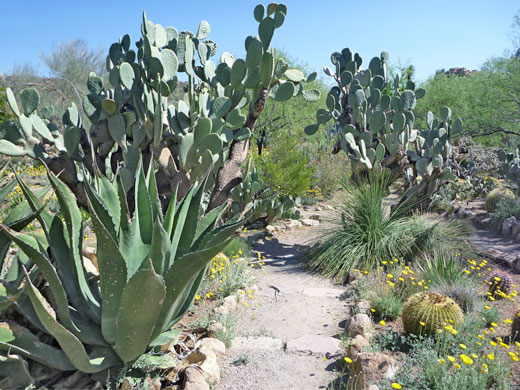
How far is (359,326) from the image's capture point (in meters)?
3.36

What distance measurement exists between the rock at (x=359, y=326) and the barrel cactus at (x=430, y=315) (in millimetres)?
287

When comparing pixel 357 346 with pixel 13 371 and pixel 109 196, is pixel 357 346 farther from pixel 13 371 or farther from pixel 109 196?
pixel 13 371

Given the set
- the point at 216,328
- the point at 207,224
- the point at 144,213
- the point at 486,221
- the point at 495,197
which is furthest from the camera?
the point at 495,197

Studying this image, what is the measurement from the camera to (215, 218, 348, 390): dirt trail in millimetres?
2846

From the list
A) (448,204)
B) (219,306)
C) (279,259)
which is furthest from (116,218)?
(448,204)

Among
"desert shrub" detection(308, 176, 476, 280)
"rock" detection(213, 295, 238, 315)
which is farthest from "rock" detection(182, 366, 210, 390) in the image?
"desert shrub" detection(308, 176, 476, 280)

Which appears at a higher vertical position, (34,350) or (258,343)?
(34,350)

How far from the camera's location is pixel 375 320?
3775 millimetres

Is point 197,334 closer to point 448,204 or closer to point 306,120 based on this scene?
point 448,204

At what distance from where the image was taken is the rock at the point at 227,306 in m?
3.71

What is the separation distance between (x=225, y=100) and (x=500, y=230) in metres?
5.98

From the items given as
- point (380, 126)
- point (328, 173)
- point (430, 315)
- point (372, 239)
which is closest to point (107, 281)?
point (430, 315)

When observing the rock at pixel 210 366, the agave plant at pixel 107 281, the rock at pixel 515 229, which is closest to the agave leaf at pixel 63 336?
the agave plant at pixel 107 281

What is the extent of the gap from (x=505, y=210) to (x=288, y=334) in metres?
6.18
